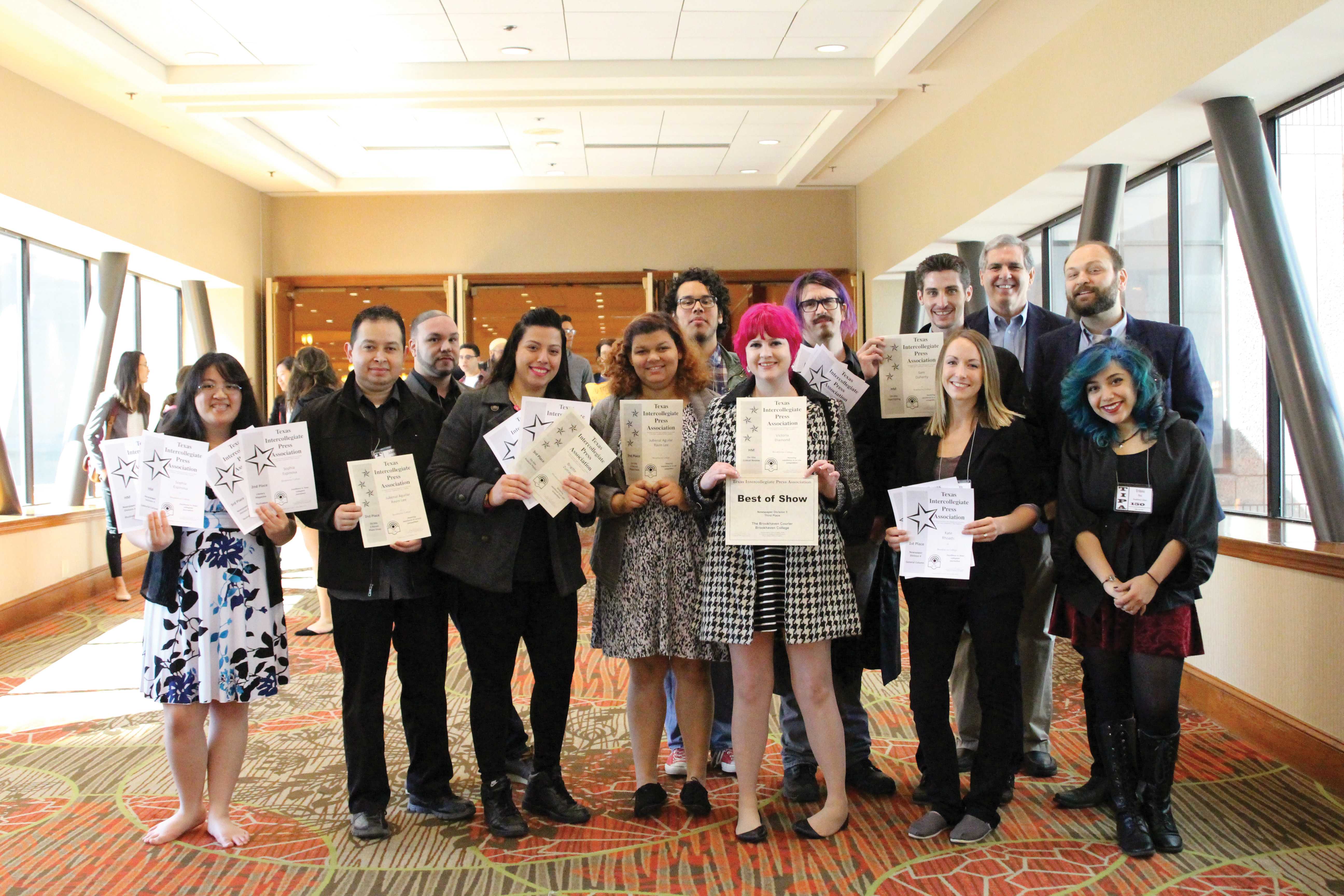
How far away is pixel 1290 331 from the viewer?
411 cm

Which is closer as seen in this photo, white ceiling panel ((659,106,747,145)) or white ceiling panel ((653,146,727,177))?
white ceiling panel ((659,106,747,145))

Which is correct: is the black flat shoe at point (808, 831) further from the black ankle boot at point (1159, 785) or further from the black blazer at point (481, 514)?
the black blazer at point (481, 514)

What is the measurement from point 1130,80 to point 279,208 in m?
9.07

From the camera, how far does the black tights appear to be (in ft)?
9.47

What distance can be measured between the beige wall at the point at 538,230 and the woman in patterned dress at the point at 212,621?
8250mm

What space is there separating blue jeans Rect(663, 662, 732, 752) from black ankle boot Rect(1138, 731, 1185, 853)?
4.49 ft

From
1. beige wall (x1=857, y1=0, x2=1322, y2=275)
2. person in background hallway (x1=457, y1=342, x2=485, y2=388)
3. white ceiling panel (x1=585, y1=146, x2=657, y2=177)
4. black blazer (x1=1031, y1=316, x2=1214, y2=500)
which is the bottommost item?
black blazer (x1=1031, y1=316, x2=1214, y2=500)

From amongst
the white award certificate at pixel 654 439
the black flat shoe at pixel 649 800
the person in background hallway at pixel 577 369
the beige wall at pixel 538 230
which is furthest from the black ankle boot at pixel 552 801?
the beige wall at pixel 538 230

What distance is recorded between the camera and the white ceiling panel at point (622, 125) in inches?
319

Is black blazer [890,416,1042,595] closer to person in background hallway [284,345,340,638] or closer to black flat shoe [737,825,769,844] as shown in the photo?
black flat shoe [737,825,769,844]

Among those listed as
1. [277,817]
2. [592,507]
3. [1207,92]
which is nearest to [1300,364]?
[1207,92]

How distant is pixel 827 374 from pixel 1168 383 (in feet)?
3.76

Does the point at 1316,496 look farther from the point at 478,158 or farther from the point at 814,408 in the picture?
the point at 478,158

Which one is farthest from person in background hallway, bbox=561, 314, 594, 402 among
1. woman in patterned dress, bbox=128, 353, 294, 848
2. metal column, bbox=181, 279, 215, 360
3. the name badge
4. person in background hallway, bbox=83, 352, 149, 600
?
metal column, bbox=181, 279, 215, 360
